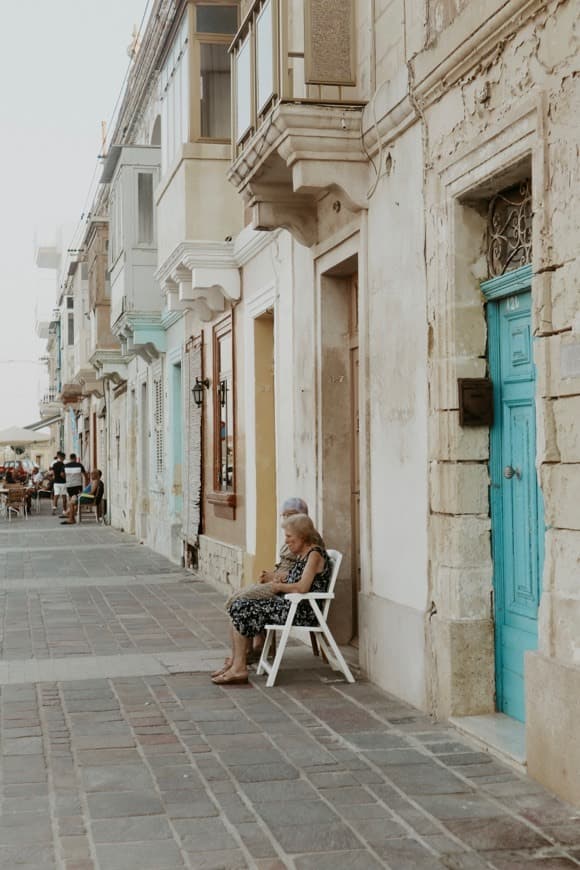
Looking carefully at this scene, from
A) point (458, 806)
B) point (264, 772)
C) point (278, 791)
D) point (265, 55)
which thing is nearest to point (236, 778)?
point (264, 772)

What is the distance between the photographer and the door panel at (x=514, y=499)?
6.56 meters

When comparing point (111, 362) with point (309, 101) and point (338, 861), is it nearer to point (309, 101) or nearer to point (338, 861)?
point (309, 101)

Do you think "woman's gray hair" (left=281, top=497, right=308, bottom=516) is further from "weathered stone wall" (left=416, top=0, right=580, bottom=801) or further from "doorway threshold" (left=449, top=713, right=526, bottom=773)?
"doorway threshold" (left=449, top=713, right=526, bottom=773)

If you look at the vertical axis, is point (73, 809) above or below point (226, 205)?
below

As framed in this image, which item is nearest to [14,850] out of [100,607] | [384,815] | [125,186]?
[384,815]

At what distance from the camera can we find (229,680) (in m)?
8.26

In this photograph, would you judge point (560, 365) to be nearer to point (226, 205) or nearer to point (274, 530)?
point (274, 530)

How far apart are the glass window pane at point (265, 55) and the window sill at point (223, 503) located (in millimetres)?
5518

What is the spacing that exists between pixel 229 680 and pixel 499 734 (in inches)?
93.5

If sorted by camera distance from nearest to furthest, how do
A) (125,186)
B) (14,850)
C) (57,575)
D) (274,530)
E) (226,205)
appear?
(14,850) → (274,530) → (226,205) → (57,575) → (125,186)

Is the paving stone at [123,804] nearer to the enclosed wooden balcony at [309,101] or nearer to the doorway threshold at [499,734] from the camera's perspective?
the doorway threshold at [499,734]

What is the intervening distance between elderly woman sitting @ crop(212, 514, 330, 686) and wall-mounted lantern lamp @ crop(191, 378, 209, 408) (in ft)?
24.6

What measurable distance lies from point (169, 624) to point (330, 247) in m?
4.10

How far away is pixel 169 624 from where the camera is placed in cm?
1149
